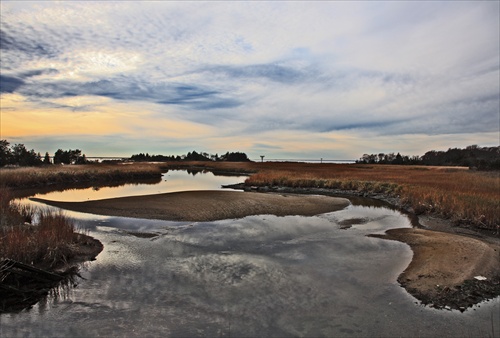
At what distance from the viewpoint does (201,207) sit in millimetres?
18750

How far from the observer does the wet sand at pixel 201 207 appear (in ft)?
55.6

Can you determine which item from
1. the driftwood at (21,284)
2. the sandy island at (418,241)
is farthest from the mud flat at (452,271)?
the driftwood at (21,284)

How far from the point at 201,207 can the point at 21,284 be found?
37.6ft

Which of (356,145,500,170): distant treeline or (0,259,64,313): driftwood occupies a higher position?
(356,145,500,170): distant treeline

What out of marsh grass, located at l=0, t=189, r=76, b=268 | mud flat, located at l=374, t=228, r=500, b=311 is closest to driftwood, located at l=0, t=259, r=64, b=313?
marsh grass, located at l=0, t=189, r=76, b=268

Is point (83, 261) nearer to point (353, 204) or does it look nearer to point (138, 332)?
point (138, 332)

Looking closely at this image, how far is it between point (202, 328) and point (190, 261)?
3.88m

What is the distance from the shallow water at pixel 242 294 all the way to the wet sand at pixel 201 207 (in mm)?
3966

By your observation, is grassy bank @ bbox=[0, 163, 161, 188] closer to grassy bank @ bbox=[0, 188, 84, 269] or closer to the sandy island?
the sandy island

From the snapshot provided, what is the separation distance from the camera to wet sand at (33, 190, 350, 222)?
16952mm

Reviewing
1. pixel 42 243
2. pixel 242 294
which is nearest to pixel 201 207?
pixel 42 243

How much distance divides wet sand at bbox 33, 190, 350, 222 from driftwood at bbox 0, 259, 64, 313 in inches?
318

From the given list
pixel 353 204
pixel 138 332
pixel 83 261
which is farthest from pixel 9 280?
pixel 353 204

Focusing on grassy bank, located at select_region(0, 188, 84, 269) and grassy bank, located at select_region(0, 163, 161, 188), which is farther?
grassy bank, located at select_region(0, 163, 161, 188)
